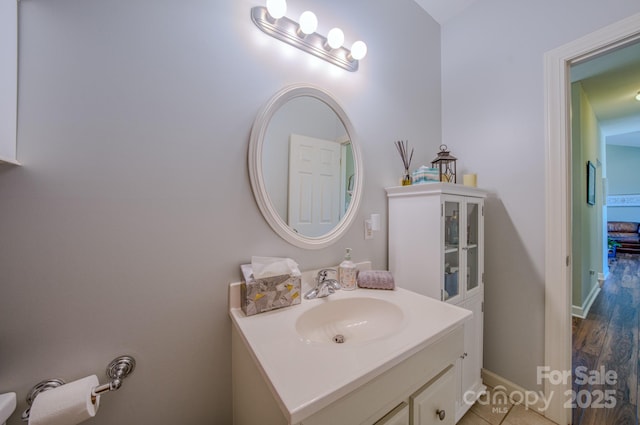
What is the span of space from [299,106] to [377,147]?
0.54 meters

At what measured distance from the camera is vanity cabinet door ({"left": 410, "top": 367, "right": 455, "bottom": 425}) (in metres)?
0.69

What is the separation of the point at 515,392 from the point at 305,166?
1.81m

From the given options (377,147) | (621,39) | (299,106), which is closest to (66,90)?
(299,106)

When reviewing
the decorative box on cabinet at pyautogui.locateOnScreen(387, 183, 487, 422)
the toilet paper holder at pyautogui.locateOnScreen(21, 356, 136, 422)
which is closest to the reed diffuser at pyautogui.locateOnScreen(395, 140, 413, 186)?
the decorative box on cabinet at pyautogui.locateOnScreen(387, 183, 487, 422)

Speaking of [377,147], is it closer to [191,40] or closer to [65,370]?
[191,40]

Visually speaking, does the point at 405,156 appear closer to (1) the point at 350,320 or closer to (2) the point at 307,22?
(2) the point at 307,22

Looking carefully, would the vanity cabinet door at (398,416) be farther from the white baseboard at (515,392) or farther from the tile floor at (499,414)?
the white baseboard at (515,392)

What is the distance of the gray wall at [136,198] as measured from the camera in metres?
0.63

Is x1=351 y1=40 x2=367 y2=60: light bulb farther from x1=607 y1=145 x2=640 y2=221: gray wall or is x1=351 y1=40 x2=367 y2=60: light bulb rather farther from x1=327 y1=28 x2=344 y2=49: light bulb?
x1=607 y1=145 x2=640 y2=221: gray wall

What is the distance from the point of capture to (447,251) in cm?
122

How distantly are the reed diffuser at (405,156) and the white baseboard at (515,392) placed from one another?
135cm

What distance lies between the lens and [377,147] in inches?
53.9

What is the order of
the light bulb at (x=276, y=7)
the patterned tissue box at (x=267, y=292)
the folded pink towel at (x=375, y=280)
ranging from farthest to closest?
the folded pink towel at (x=375, y=280), the light bulb at (x=276, y=7), the patterned tissue box at (x=267, y=292)

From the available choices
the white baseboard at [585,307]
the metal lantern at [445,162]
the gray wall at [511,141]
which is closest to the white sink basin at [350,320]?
the metal lantern at [445,162]
